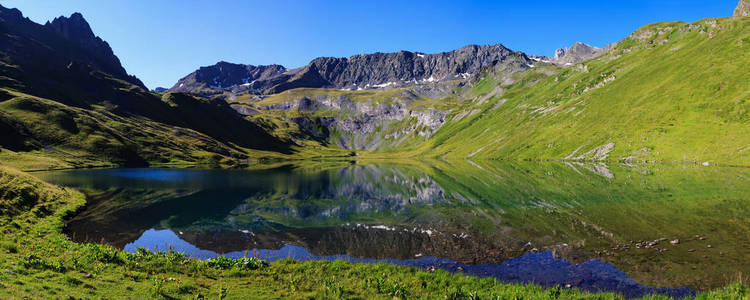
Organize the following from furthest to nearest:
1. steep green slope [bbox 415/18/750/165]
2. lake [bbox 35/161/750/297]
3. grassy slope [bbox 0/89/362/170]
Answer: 1. grassy slope [bbox 0/89/362/170]
2. steep green slope [bbox 415/18/750/165]
3. lake [bbox 35/161/750/297]

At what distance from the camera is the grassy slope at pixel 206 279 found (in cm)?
1560

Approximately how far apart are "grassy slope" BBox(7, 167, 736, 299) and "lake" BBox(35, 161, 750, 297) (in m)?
5.08

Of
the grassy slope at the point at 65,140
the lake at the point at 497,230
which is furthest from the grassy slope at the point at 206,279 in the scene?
the grassy slope at the point at 65,140

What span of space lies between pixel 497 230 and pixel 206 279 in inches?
1217

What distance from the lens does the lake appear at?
2394 cm

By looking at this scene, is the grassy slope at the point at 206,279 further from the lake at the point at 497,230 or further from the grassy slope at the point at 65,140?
the grassy slope at the point at 65,140

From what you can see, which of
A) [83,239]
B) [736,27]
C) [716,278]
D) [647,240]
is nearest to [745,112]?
[736,27]

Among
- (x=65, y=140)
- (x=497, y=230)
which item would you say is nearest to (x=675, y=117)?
(x=497, y=230)

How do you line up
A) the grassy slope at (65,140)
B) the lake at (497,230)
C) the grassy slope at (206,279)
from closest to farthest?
the grassy slope at (206,279), the lake at (497,230), the grassy slope at (65,140)

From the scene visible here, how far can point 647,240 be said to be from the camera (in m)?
29.9

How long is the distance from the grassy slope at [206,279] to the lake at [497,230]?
16.7ft

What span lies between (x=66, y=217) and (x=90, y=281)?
36.8 metres

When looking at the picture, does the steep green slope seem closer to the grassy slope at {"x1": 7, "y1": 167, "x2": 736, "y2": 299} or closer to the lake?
the lake

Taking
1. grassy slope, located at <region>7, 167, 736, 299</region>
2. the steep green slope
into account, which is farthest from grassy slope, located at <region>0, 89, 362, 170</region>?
the steep green slope
